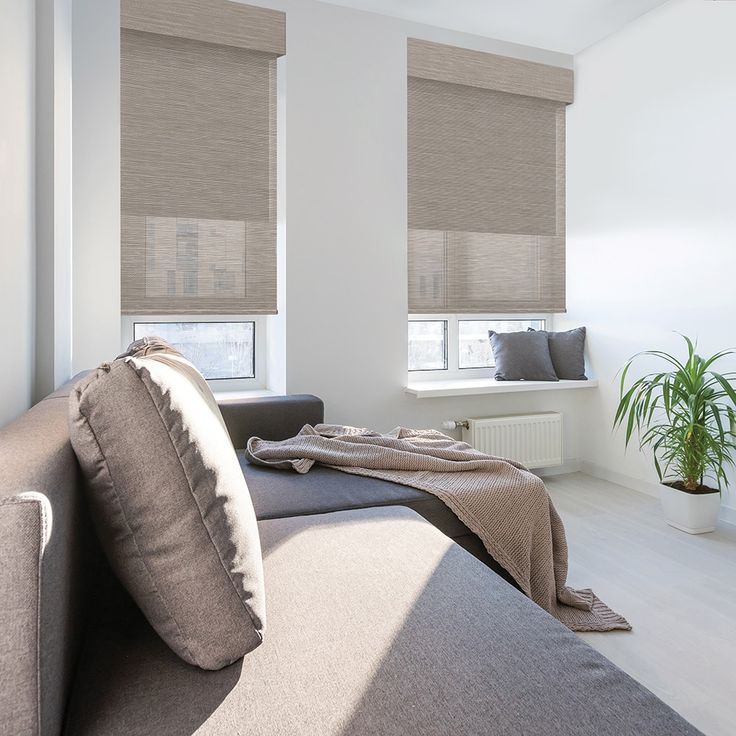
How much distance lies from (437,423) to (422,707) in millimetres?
2995

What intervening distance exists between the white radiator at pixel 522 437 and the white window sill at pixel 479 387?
19cm

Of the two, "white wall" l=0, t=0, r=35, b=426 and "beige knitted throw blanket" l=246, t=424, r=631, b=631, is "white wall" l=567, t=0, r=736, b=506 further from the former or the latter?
"white wall" l=0, t=0, r=35, b=426

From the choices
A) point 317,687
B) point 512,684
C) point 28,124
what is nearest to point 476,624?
point 512,684

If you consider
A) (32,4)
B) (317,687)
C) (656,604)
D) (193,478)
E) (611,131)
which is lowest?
(656,604)

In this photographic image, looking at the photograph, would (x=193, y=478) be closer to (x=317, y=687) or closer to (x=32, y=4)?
(x=317, y=687)

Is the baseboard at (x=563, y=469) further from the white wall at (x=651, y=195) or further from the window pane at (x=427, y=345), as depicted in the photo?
the window pane at (x=427, y=345)

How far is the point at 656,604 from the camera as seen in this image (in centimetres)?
233

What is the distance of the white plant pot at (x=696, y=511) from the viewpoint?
10.1 feet

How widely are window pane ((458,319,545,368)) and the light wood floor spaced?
1.04 meters

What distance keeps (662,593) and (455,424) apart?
1.64 m

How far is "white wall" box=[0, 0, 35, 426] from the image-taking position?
1467mm

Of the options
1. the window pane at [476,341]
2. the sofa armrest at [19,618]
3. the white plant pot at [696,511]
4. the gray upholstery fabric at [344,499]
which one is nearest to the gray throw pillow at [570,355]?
the window pane at [476,341]

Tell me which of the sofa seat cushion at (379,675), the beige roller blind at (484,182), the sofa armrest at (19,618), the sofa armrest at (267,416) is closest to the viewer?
the sofa armrest at (19,618)

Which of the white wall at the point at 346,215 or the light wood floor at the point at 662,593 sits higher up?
the white wall at the point at 346,215
